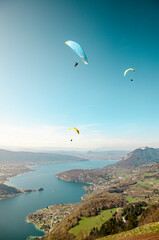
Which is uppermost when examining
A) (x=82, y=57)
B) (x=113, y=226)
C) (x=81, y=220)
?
(x=82, y=57)

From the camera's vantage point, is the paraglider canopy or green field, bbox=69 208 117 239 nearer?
the paraglider canopy

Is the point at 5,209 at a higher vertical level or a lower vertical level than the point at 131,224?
lower

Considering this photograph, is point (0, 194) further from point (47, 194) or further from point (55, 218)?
point (55, 218)

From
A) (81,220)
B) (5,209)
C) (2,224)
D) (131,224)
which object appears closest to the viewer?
(131,224)

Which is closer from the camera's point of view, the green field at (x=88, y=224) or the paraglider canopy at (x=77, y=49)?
the paraglider canopy at (x=77, y=49)

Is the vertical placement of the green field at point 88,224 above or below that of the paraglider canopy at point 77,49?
below

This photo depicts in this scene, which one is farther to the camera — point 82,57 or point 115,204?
point 115,204

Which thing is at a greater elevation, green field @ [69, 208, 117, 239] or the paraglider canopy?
the paraglider canopy

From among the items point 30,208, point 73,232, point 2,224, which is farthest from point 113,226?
point 30,208

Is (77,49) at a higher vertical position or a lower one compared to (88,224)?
higher

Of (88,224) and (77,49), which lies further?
(88,224)

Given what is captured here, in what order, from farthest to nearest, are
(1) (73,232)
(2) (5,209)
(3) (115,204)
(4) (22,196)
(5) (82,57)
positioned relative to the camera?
(4) (22,196), (2) (5,209), (3) (115,204), (1) (73,232), (5) (82,57)
